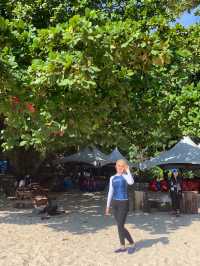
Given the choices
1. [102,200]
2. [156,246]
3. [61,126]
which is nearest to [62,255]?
[156,246]

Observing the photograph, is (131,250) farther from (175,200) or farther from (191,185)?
(191,185)

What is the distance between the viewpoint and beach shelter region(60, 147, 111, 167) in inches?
1106

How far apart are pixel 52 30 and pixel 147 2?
18.1 feet

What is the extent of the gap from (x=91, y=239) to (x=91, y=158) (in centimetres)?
1735

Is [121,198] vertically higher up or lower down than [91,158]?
lower down

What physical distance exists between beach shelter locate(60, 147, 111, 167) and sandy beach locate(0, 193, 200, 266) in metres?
11.2

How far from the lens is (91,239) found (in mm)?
11375

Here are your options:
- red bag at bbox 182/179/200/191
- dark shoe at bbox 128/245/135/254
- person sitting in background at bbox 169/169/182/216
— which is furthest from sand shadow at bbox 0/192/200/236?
red bag at bbox 182/179/200/191

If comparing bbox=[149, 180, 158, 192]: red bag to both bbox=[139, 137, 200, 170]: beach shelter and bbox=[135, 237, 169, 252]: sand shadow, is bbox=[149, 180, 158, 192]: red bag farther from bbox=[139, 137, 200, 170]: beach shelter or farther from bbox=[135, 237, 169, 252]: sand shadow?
bbox=[135, 237, 169, 252]: sand shadow

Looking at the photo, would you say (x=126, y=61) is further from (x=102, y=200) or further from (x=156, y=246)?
(x=102, y=200)

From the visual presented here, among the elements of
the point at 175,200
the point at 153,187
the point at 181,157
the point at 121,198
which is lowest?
the point at 175,200

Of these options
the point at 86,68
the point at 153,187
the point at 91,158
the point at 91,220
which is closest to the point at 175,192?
the point at 91,220

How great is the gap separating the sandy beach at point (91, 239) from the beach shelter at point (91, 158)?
1120cm

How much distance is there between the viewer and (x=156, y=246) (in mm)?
10336
